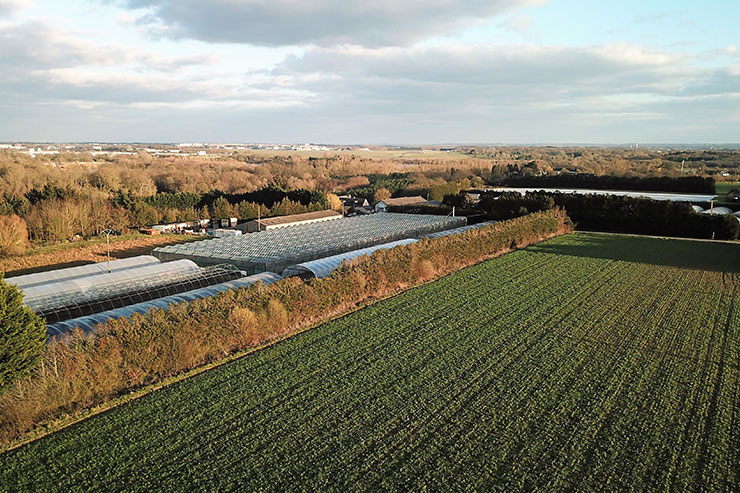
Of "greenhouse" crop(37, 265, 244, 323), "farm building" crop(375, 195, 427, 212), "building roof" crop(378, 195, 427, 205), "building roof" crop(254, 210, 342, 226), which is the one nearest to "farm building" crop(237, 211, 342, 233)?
"building roof" crop(254, 210, 342, 226)

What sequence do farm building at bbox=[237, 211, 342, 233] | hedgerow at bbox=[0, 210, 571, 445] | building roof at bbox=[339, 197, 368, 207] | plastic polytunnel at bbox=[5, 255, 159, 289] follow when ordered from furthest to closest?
building roof at bbox=[339, 197, 368, 207]
farm building at bbox=[237, 211, 342, 233]
plastic polytunnel at bbox=[5, 255, 159, 289]
hedgerow at bbox=[0, 210, 571, 445]

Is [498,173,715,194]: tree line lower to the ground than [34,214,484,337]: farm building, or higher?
higher

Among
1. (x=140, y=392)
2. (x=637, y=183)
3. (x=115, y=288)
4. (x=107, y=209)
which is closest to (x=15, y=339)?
(x=140, y=392)

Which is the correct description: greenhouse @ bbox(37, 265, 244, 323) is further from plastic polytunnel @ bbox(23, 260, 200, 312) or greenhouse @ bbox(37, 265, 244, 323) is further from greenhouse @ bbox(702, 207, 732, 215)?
greenhouse @ bbox(702, 207, 732, 215)

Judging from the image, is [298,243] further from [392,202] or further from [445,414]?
[392,202]

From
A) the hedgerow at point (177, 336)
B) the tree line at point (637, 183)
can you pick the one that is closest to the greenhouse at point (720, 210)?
the tree line at point (637, 183)

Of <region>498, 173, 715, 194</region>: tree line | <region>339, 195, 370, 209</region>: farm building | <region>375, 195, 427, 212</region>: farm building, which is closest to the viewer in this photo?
<region>498, 173, 715, 194</region>: tree line

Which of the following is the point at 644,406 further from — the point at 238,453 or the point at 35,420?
the point at 35,420

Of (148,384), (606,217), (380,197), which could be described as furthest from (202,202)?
(148,384)
